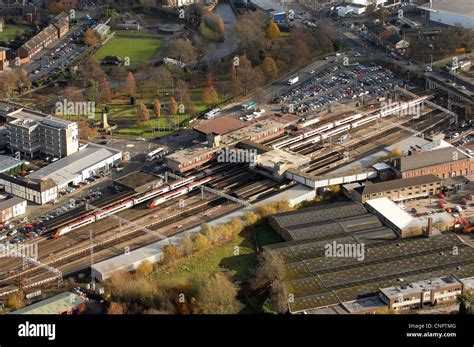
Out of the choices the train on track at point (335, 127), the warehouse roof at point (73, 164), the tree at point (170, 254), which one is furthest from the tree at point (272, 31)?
the tree at point (170, 254)

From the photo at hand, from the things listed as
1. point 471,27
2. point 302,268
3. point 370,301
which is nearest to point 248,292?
point 302,268

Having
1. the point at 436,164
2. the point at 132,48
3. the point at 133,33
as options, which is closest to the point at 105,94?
the point at 132,48

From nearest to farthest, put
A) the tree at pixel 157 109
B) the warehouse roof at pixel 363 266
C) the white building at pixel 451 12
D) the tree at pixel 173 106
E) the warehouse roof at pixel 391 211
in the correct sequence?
the warehouse roof at pixel 363 266
the warehouse roof at pixel 391 211
the tree at pixel 157 109
the tree at pixel 173 106
the white building at pixel 451 12

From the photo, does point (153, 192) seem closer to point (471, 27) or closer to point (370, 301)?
point (370, 301)

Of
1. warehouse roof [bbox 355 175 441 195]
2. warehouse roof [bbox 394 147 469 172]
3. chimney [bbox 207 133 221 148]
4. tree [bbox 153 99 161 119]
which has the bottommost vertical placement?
warehouse roof [bbox 355 175 441 195]

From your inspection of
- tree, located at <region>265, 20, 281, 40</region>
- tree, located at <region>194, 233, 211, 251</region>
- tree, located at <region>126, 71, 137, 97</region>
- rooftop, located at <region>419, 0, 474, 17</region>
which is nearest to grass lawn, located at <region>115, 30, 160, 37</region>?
tree, located at <region>265, 20, 281, 40</region>

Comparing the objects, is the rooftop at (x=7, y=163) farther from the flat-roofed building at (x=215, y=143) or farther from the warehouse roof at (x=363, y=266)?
the warehouse roof at (x=363, y=266)

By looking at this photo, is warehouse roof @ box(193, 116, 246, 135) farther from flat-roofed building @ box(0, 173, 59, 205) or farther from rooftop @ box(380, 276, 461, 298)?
rooftop @ box(380, 276, 461, 298)

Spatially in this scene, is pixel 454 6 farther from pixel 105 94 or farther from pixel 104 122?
pixel 104 122

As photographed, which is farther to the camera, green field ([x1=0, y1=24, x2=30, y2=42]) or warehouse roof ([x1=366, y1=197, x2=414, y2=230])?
green field ([x1=0, y1=24, x2=30, y2=42])
